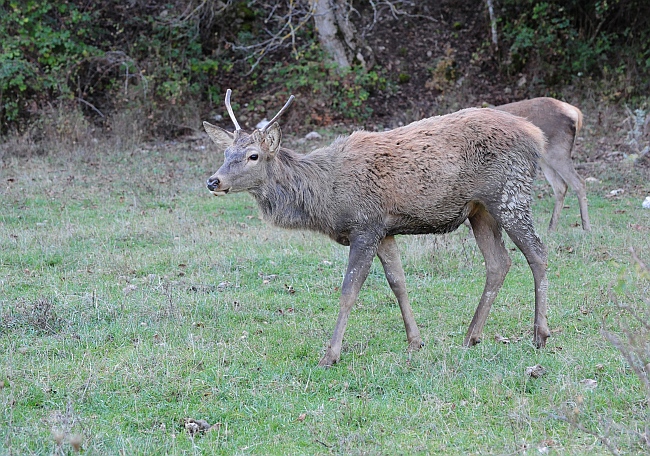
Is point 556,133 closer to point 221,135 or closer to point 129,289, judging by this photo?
point 221,135

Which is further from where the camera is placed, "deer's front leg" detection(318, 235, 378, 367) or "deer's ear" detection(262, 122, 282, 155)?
"deer's ear" detection(262, 122, 282, 155)

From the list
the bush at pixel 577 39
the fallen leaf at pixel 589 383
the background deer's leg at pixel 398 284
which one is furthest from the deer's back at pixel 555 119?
the bush at pixel 577 39

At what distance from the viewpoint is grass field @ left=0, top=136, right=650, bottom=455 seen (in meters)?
4.83

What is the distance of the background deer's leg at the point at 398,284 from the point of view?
6.64 metres

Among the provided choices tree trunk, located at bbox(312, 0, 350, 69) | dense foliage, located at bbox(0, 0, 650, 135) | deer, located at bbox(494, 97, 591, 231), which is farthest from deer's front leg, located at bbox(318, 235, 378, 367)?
tree trunk, located at bbox(312, 0, 350, 69)

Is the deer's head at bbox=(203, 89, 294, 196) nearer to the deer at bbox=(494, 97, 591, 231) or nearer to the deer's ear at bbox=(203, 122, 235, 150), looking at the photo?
the deer's ear at bbox=(203, 122, 235, 150)

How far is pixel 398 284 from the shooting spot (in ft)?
22.2

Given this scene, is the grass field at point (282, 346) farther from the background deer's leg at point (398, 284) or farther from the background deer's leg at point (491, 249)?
→ the background deer's leg at point (491, 249)

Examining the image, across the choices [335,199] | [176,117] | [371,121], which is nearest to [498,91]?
[371,121]

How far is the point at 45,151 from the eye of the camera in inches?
643

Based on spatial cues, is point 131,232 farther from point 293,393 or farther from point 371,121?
point 371,121

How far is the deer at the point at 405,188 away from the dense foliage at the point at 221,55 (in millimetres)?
11795

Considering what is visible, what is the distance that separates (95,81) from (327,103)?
5747 millimetres

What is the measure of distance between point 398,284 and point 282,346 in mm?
1092
